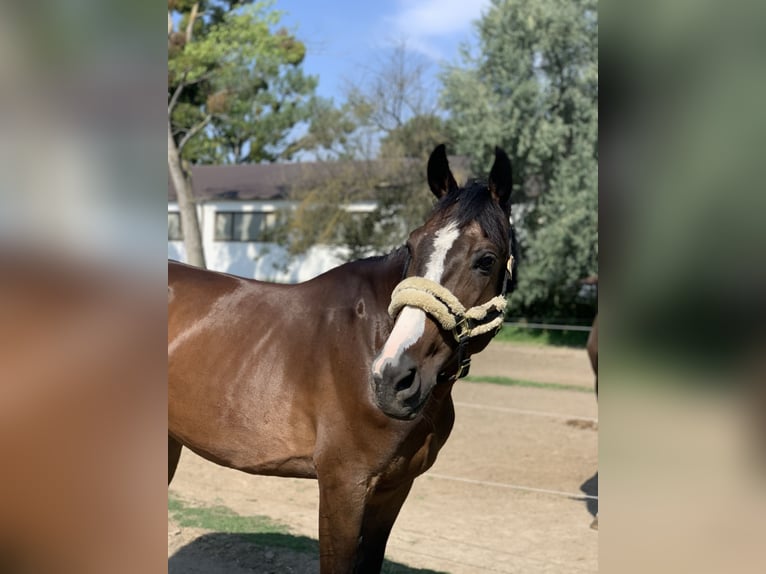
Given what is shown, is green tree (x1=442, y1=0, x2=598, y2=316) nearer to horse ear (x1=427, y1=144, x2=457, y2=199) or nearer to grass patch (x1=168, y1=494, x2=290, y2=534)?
grass patch (x1=168, y1=494, x2=290, y2=534)

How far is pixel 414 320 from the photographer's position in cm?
211

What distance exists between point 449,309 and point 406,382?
269mm

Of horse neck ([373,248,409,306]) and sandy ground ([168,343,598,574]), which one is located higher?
horse neck ([373,248,409,306])

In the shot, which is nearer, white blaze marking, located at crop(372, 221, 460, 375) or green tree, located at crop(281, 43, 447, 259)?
white blaze marking, located at crop(372, 221, 460, 375)

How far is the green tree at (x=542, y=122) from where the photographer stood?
1627 cm

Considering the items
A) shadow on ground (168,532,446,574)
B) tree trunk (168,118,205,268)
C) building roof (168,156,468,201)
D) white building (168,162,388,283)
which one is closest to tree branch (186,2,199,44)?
tree trunk (168,118,205,268)

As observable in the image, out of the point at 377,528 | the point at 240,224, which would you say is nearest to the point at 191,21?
the point at 240,224

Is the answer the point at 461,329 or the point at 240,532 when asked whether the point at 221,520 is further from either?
the point at 461,329

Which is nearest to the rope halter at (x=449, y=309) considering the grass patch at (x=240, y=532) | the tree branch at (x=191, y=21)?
the grass patch at (x=240, y=532)

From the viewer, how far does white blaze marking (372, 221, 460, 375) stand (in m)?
2.05

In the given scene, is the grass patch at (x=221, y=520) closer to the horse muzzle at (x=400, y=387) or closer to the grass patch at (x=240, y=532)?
the grass patch at (x=240, y=532)

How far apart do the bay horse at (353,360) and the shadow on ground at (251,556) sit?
1.17 meters

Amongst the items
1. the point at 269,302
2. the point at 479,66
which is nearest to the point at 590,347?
the point at 269,302
